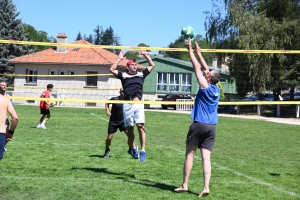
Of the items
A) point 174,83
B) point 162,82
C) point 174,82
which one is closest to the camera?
point 162,82

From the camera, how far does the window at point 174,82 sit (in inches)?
2178

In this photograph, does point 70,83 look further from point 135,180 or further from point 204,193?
point 204,193

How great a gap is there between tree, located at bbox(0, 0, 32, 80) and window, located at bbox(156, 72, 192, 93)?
16945 millimetres

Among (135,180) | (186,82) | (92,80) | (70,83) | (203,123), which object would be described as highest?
(186,82)

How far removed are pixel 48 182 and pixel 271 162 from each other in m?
5.60

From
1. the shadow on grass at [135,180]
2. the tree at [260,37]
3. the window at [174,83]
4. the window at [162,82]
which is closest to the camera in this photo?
the shadow on grass at [135,180]

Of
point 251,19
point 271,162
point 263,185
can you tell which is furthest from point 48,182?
point 251,19

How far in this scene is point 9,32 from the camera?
2308 inches

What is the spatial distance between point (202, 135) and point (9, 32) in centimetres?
5434

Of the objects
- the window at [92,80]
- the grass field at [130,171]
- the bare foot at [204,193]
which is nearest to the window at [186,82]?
the window at [92,80]

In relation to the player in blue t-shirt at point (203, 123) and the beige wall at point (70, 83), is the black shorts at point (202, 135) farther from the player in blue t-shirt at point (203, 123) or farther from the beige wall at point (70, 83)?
the beige wall at point (70, 83)

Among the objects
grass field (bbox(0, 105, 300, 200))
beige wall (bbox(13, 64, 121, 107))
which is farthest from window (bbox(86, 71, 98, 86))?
grass field (bbox(0, 105, 300, 200))

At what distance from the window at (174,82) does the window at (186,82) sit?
0.93 metres

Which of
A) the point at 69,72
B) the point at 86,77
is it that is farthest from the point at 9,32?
the point at 86,77
